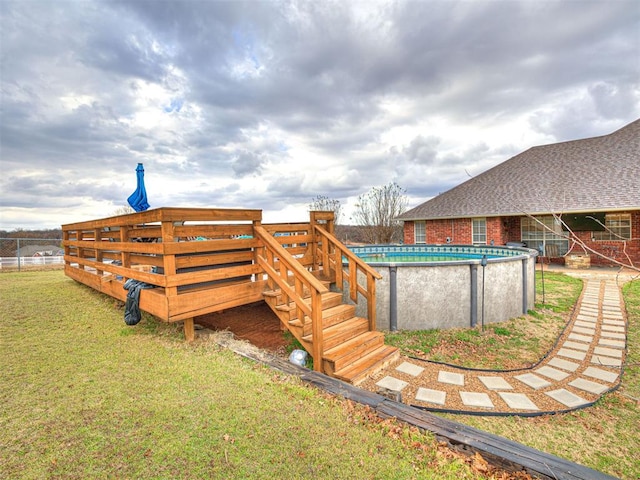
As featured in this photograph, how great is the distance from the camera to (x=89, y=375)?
3.44 meters

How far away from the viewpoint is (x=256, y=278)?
5242mm

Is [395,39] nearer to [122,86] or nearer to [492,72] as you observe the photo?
[492,72]

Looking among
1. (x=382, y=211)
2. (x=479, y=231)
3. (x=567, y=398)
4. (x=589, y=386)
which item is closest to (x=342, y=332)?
(x=567, y=398)

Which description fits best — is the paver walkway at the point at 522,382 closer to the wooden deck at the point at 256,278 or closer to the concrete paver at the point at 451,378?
the concrete paver at the point at 451,378

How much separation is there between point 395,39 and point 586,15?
438 centimetres

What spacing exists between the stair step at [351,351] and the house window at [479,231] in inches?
526

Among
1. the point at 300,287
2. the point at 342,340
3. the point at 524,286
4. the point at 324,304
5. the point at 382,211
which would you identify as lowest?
the point at 342,340

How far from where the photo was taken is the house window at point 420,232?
17.8 metres

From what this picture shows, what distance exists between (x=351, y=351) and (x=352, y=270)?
1584 millimetres

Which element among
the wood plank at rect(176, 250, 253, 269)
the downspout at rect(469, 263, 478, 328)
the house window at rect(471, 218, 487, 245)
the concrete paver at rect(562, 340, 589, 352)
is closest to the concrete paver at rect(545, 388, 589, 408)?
the concrete paver at rect(562, 340, 589, 352)

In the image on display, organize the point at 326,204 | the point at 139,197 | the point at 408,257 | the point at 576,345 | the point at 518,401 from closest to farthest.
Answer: the point at 518,401 → the point at 576,345 → the point at 139,197 → the point at 408,257 → the point at 326,204

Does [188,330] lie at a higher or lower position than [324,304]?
lower

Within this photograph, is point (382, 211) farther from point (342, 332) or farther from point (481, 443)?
point (481, 443)

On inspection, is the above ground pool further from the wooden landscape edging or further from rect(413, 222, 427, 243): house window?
rect(413, 222, 427, 243): house window
